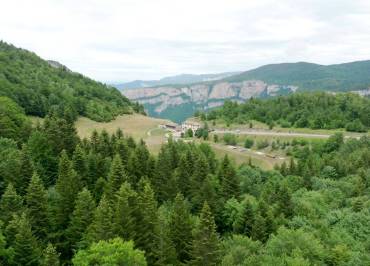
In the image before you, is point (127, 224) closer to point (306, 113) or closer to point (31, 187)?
point (31, 187)

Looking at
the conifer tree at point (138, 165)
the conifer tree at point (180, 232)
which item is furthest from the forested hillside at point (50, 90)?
the conifer tree at point (180, 232)

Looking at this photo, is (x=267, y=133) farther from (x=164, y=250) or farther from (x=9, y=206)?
(x=9, y=206)

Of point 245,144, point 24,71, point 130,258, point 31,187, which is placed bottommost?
point 245,144

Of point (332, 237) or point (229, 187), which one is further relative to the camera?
point (229, 187)

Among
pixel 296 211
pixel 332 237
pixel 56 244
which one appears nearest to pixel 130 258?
pixel 56 244

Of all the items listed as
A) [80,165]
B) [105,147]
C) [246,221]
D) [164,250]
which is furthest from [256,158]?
[164,250]

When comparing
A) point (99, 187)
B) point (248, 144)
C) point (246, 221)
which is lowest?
point (248, 144)

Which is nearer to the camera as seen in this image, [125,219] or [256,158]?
[125,219]
